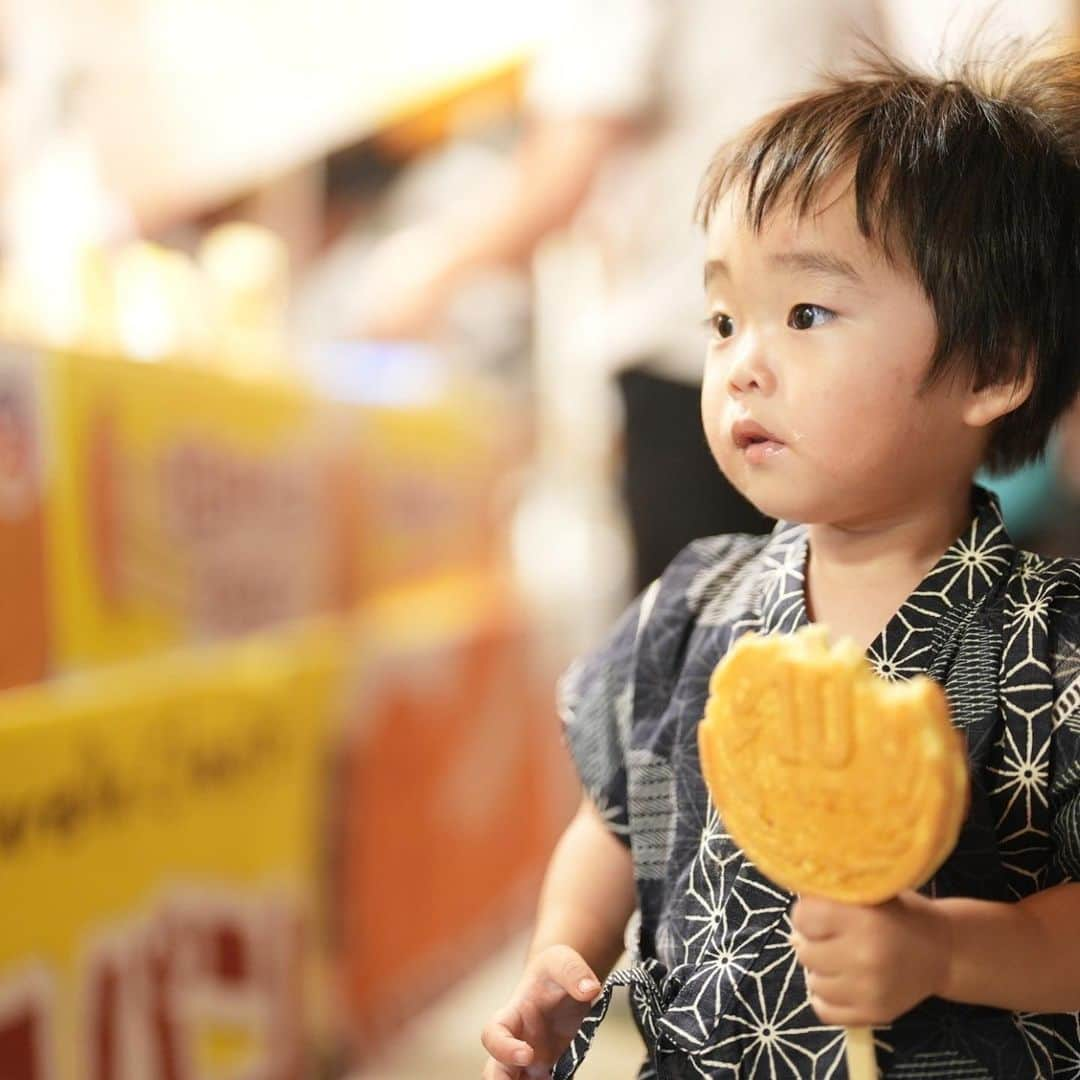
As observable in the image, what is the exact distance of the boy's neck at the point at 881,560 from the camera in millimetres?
→ 800

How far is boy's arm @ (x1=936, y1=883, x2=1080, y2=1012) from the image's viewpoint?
2.09 ft

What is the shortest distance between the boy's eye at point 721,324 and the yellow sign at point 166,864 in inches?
32.0

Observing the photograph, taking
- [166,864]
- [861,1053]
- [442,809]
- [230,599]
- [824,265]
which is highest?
[824,265]

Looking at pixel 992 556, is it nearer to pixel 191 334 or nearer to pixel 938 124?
pixel 938 124

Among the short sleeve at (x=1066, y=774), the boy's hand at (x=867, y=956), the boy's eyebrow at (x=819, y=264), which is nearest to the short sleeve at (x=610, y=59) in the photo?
the boy's eyebrow at (x=819, y=264)

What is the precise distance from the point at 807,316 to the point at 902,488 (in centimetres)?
12

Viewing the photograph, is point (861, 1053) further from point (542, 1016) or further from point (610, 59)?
point (610, 59)

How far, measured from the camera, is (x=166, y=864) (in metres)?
1.48

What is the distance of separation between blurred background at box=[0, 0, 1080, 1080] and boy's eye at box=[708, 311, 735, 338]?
27 centimetres

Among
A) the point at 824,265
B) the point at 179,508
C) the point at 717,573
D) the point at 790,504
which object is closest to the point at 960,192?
the point at 824,265

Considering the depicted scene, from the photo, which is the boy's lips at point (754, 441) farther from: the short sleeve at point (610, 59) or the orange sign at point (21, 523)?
the short sleeve at point (610, 59)

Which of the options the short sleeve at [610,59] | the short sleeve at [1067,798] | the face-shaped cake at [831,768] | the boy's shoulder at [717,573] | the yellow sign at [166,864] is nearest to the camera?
the face-shaped cake at [831,768]

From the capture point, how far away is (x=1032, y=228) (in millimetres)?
747

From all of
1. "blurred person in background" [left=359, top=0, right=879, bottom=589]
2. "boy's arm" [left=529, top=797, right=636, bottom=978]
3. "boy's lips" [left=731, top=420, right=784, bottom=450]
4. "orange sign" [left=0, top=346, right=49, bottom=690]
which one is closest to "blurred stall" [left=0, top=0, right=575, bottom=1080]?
"orange sign" [left=0, top=346, right=49, bottom=690]
